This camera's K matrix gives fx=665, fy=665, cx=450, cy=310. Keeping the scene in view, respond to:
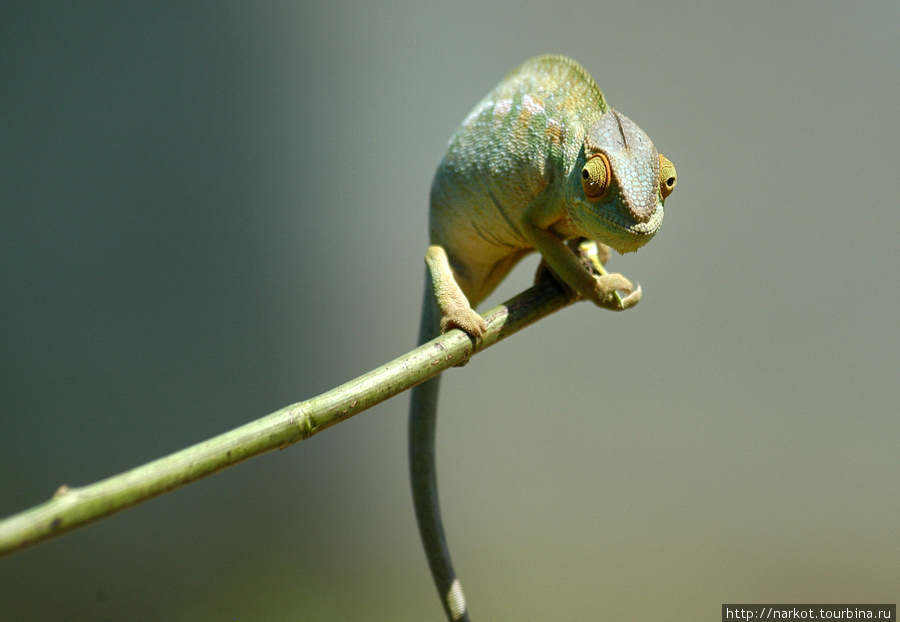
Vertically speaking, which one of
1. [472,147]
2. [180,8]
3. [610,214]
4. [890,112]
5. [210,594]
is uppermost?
[180,8]

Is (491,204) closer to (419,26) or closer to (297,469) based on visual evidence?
(419,26)

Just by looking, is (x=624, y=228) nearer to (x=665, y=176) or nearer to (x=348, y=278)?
(x=665, y=176)

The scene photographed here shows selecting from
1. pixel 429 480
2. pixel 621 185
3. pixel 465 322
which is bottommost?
pixel 429 480

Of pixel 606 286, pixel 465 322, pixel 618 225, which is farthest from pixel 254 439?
pixel 606 286

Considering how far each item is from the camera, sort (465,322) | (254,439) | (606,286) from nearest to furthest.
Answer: (254,439) → (465,322) → (606,286)

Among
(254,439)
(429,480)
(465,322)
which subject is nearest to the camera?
(254,439)

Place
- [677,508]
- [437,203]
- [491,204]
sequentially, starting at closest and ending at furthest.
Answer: [491,204] → [437,203] → [677,508]

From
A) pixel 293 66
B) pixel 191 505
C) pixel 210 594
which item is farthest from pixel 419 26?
pixel 210 594
